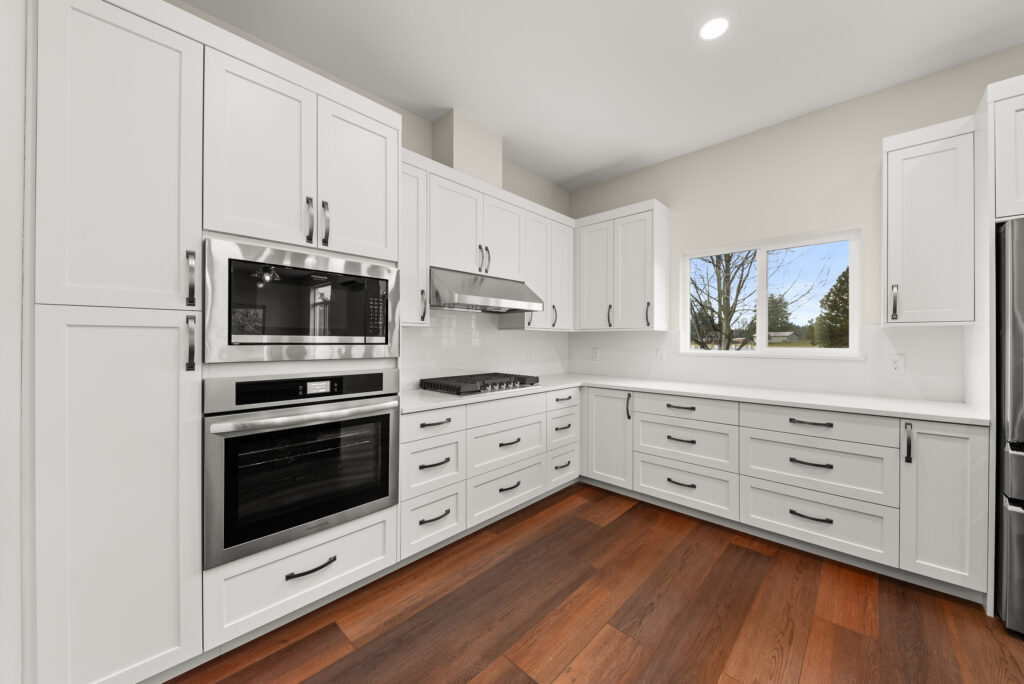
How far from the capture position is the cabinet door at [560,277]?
143 inches

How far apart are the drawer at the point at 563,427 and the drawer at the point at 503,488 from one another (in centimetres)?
20

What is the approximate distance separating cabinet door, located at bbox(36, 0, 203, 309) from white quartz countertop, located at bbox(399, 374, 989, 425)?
1205 millimetres

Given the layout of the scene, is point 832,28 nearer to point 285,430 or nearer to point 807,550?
point 807,550

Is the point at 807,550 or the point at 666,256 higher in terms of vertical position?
the point at 666,256

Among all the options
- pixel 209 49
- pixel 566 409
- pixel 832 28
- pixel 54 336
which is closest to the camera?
pixel 54 336

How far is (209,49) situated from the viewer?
1517 mm

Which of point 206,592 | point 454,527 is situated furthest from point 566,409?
point 206,592

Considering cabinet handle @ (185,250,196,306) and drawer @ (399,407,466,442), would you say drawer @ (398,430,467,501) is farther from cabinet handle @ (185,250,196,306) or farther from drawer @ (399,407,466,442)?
cabinet handle @ (185,250,196,306)

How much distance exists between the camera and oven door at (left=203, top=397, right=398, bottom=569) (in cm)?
153

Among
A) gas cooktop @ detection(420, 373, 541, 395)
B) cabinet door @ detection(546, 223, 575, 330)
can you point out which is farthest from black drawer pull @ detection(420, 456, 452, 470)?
cabinet door @ detection(546, 223, 575, 330)

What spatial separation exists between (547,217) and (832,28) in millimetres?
2067

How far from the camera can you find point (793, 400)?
7.93 ft

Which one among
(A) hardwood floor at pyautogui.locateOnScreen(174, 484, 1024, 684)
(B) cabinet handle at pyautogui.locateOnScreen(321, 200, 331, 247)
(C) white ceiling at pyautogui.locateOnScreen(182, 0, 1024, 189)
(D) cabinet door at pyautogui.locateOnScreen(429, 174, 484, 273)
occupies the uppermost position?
(C) white ceiling at pyautogui.locateOnScreen(182, 0, 1024, 189)

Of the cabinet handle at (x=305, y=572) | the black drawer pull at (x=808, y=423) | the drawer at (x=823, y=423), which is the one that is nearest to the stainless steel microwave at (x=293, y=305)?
the cabinet handle at (x=305, y=572)
